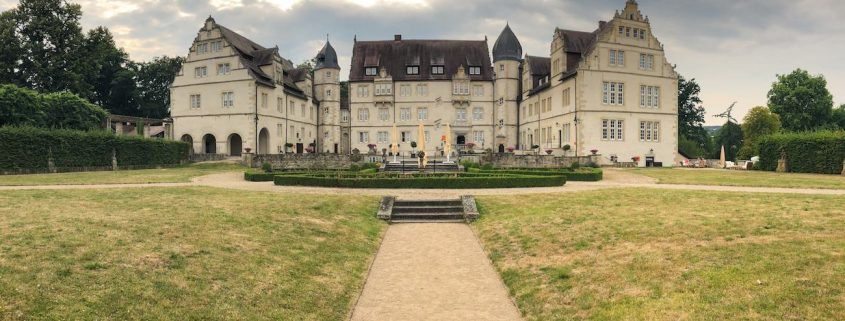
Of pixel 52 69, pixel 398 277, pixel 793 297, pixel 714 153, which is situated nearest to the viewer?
pixel 793 297

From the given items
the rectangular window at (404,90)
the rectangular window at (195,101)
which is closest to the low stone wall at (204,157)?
the rectangular window at (195,101)

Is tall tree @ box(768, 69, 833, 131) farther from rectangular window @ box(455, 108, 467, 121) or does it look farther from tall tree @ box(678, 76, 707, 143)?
rectangular window @ box(455, 108, 467, 121)

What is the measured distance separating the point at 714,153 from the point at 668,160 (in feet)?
146

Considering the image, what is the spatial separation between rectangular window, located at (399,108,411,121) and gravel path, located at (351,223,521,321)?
52772 mm

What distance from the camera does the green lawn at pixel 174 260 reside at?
807 centimetres

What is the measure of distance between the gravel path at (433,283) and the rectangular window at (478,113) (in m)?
53.0

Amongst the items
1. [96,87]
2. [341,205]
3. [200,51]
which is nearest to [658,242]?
[341,205]

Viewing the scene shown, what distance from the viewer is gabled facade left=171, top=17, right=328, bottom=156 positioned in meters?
54.1

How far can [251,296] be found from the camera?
9617 mm

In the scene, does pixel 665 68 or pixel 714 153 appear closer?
pixel 665 68

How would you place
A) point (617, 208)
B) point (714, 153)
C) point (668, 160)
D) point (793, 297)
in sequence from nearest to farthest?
point (793, 297)
point (617, 208)
point (668, 160)
point (714, 153)

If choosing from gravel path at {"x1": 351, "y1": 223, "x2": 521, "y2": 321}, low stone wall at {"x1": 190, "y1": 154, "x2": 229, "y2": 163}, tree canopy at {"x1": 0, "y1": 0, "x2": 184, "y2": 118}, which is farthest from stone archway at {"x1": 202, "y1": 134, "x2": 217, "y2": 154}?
gravel path at {"x1": 351, "y1": 223, "x2": 521, "y2": 321}

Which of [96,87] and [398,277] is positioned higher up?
[96,87]

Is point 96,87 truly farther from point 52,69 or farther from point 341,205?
point 341,205
